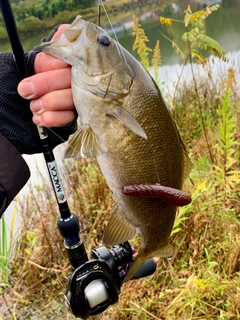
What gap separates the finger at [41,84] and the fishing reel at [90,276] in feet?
2.05

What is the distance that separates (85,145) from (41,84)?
23 cm

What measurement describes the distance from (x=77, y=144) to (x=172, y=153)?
33cm

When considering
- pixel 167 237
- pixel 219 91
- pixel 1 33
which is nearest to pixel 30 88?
pixel 167 237

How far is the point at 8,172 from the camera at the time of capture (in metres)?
1.29

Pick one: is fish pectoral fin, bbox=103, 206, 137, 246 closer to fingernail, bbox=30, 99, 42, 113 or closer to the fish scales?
the fish scales

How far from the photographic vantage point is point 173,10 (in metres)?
12.0

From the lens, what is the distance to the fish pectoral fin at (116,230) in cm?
143

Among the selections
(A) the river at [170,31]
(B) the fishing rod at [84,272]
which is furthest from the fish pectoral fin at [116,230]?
(A) the river at [170,31]

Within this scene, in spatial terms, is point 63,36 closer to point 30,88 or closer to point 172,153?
point 30,88

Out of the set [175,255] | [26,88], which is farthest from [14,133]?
[175,255]

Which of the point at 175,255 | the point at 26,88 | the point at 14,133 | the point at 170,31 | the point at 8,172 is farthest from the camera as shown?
the point at 170,31

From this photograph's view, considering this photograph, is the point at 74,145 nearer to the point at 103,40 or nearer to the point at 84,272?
the point at 103,40

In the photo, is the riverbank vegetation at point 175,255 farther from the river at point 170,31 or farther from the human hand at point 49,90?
the river at point 170,31

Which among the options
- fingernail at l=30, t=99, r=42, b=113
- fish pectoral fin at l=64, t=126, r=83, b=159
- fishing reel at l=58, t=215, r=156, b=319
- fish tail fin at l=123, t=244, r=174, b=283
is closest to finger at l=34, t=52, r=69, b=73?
fingernail at l=30, t=99, r=42, b=113
